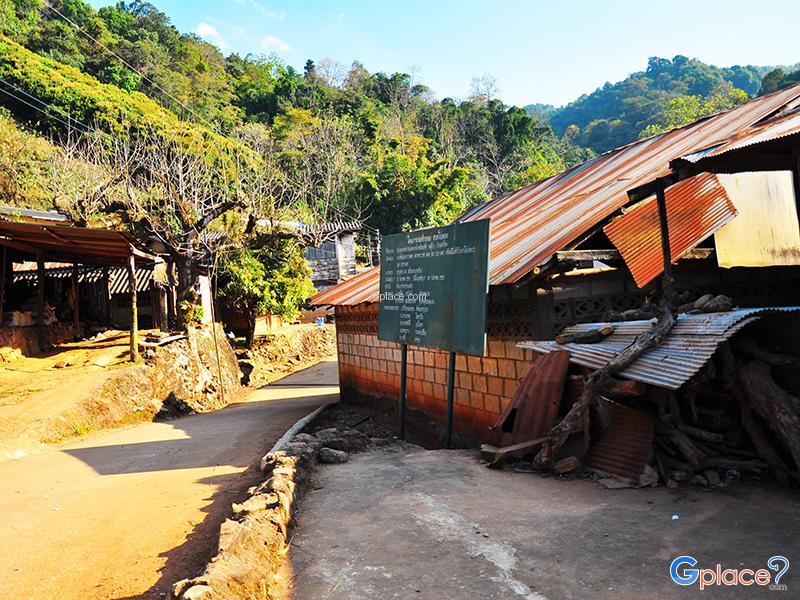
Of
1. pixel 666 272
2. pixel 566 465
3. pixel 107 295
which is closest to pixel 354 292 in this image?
pixel 666 272

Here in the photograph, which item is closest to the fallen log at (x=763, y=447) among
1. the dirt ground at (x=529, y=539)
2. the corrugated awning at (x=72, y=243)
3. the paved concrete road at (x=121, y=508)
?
the dirt ground at (x=529, y=539)

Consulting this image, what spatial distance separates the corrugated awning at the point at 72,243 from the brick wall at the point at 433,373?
18.4ft

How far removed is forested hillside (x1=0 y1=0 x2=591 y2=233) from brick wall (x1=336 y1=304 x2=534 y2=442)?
1226 cm

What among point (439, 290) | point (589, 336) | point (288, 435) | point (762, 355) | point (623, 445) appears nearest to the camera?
point (762, 355)

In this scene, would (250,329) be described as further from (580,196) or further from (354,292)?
(580,196)

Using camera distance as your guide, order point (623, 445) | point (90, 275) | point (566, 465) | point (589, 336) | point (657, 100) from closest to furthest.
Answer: point (623, 445), point (566, 465), point (589, 336), point (90, 275), point (657, 100)

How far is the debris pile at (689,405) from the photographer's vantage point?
15.9 feet

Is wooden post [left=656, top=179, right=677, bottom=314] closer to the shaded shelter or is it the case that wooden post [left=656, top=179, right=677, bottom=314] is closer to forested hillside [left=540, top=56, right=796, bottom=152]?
the shaded shelter

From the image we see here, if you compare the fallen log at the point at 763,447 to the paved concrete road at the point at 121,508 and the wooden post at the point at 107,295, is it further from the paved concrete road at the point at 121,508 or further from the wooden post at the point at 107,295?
the wooden post at the point at 107,295

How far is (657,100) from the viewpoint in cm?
7225

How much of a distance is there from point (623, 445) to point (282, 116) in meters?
44.6

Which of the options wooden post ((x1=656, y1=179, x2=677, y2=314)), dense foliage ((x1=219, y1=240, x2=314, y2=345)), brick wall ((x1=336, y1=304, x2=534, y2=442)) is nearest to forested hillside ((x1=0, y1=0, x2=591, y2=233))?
dense foliage ((x1=219, y1=240, x2=314, y2=345))

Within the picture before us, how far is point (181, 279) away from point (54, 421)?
7678 mm

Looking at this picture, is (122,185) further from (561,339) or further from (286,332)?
(561,339)
